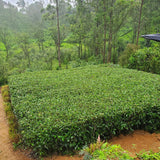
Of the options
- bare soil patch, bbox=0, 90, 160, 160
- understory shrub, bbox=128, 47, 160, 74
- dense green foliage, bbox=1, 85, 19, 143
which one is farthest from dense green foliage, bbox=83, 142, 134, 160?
understory shrub, bbox=128, 47, 160, 74

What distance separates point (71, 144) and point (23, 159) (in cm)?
113

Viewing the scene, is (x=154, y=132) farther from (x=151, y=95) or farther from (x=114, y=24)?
(x=114, y=24)

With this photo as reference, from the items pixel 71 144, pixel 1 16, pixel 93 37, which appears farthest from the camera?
pixel 1 16

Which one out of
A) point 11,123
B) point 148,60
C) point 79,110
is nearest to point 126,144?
point 79,110

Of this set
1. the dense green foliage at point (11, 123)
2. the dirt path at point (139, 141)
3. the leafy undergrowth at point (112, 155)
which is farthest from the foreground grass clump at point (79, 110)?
the leafy undergrowth at point (112, 155)

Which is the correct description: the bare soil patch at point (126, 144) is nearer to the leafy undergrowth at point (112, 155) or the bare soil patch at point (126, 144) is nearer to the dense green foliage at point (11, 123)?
the dense green foliage at point (11, 123)

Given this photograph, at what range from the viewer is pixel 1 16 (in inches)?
1588

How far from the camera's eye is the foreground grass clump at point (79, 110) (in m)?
2.74

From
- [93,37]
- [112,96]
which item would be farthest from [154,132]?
[93,37]

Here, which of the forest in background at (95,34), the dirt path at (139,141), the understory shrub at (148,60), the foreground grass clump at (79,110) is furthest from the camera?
the forest in background at (95,34)

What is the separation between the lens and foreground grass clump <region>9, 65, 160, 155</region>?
2744 mm

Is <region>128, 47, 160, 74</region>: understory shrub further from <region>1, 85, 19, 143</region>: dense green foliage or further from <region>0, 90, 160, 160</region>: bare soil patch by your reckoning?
<region>1, 85, 19, 143</region>: dense green foliage

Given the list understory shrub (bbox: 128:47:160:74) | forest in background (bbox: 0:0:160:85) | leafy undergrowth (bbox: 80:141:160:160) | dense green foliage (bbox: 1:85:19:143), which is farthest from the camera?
forest in background (bbox: 0:0:160:85)

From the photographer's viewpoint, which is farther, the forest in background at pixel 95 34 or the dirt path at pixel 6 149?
the forest in background at pixel 95 34
